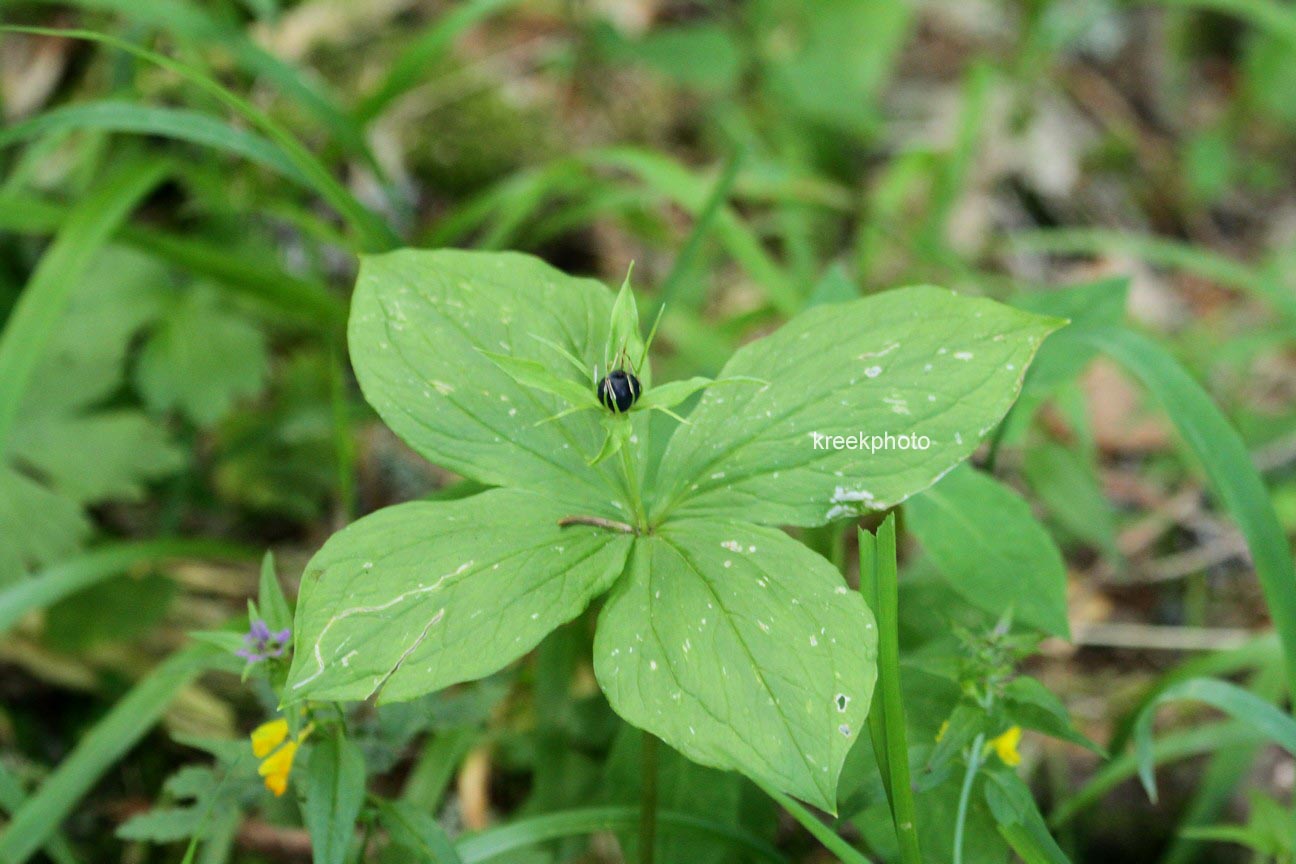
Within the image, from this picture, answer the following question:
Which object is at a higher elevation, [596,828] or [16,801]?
[16,801]

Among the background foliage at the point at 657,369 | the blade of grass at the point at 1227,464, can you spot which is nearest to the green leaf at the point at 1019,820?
the background foliage at the point at 657,369

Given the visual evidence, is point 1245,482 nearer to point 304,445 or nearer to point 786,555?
point 786,555

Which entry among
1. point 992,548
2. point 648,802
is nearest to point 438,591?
point 648,802

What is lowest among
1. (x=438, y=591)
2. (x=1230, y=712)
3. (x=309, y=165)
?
(x=1230, y=712)

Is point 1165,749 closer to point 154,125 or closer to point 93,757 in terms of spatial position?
point 93,757

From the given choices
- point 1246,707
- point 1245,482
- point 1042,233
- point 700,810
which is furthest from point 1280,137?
point 700,810

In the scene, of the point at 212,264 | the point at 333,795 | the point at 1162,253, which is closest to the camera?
the point at 333,795

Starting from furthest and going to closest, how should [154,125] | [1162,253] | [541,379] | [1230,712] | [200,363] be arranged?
1. [1162,253]
2. [200,363]
3. [154,125]
4. [1230,712]
5. [541,379]

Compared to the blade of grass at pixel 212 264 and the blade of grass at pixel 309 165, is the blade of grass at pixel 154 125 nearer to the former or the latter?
the blade of grass at pixel 309 165

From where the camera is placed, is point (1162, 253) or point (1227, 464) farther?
point (1162, 253)
